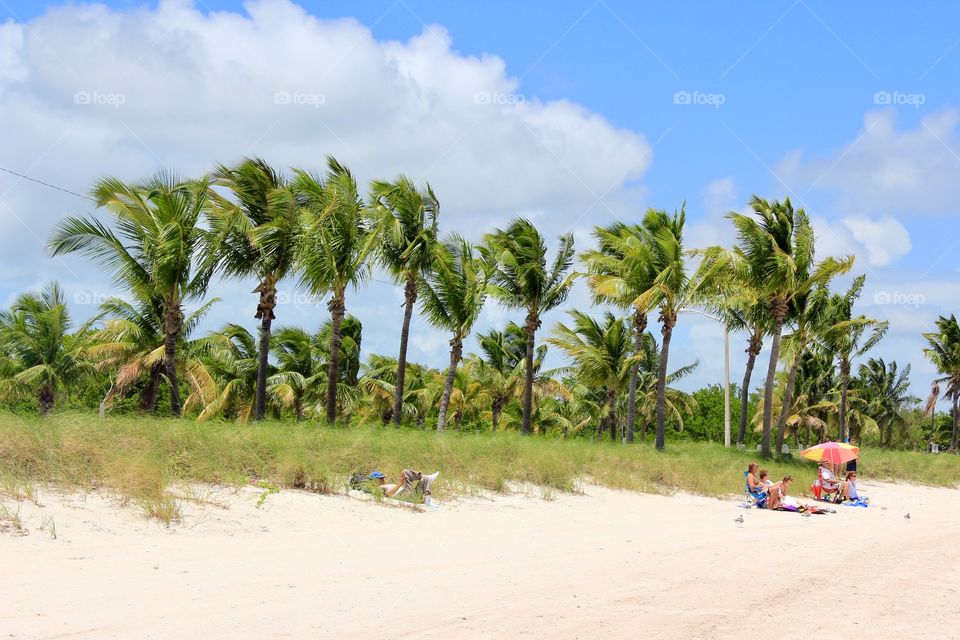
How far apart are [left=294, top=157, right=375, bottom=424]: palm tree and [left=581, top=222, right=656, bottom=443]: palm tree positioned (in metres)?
8.59

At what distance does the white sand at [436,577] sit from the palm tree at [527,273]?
1559 centimetres

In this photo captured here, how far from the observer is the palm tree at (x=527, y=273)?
94.5 feet

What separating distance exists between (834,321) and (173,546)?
35504 millimetres

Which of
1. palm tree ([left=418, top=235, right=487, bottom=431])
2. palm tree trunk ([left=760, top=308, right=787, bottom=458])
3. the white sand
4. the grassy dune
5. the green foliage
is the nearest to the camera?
the white sand

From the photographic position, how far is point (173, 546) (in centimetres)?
901

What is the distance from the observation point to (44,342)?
34344 millimetres

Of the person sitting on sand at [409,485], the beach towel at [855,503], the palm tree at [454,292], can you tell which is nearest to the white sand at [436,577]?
the person sitting on sand at [409,485]

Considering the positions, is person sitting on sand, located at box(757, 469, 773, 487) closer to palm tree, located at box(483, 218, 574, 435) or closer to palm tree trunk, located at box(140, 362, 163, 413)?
palm tree, located at box(483, 218, 574, 435)

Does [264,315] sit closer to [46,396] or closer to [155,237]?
[155,237]

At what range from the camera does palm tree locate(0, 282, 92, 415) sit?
34094 millimetres

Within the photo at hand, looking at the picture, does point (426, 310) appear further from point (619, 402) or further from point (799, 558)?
point (619, 402)

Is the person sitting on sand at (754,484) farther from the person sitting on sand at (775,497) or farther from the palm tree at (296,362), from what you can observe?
the palm tree at (296,362)

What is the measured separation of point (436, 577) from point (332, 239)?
567 inches

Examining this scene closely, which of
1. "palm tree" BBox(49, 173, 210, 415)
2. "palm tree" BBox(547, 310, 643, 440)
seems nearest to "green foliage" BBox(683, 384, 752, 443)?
"palm tree" BBox(547, 310, 643, 440)
